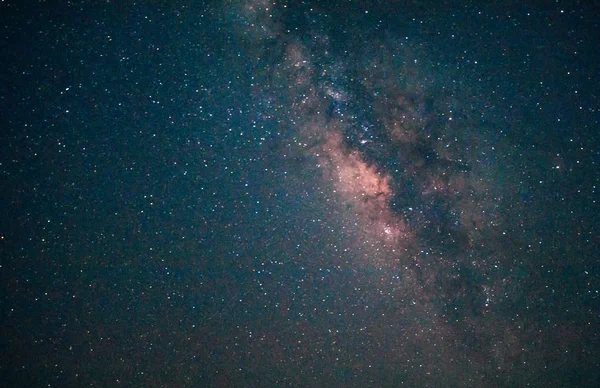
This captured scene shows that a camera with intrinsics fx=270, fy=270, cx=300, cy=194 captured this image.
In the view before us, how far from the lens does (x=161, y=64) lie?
6.45ft

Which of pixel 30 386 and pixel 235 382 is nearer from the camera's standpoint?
pixel 30 386

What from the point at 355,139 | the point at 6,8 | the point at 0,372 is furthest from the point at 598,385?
the point at 6,8

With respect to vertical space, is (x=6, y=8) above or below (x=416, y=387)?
above

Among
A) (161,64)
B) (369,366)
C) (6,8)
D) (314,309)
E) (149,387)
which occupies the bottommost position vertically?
(149,387)

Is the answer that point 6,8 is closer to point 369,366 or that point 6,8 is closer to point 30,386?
point 30,386

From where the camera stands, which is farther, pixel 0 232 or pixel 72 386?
pixel 72 386

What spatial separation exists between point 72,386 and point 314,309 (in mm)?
1993

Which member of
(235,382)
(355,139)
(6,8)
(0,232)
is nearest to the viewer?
(6,8)

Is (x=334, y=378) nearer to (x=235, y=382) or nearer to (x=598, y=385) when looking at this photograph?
(x=235, y=382)

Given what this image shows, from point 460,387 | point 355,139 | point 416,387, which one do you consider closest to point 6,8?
point 355,139

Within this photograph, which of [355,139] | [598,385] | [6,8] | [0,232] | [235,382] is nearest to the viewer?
[6,8]

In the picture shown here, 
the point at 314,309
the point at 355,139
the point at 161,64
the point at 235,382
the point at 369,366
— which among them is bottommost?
the point at 235,382

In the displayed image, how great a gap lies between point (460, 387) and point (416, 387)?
381 mm

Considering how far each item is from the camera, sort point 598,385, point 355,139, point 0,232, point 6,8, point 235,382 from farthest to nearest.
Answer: point 598,385 → point 235,382 → point 355,139 → point 0,232 → point 6,8
